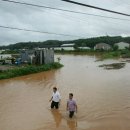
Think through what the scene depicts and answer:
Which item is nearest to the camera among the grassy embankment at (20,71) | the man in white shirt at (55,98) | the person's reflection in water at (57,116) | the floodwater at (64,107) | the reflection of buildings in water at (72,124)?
the reflection of buildings in water at (72,124)

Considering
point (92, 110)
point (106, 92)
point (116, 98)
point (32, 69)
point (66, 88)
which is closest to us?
point (92, 110)

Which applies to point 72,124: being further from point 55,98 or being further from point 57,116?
point 55,98

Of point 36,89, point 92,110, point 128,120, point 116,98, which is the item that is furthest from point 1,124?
point 36,89

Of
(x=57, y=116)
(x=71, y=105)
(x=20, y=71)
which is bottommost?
(x=57, y=116)

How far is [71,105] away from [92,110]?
9.61 ft

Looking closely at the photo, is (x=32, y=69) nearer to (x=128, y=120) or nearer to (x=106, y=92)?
(x=106, y=92)

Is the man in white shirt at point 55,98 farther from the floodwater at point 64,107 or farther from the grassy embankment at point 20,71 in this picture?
the grassy embankment at point 20,71

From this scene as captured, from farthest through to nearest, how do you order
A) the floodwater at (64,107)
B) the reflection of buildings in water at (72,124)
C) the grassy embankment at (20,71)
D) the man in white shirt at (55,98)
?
the grassy embankment at (20,71) → the man in white shirt at (55,98) → the floodwater at (64,107) → the reflection of buildings in water at (72,124)

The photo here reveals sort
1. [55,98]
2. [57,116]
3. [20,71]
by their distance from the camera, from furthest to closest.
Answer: [20,71]
[55,98]
[57,116]

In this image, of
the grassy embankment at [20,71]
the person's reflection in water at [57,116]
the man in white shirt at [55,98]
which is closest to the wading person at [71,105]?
the person's reflection in water at [57,116]

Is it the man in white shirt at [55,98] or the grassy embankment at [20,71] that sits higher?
the man in white shirt at [55,98]

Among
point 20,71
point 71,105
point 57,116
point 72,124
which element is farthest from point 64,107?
point 20,71

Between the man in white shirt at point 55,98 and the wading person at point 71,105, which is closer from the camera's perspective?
the wading person at point 71,105

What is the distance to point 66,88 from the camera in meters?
25.5
